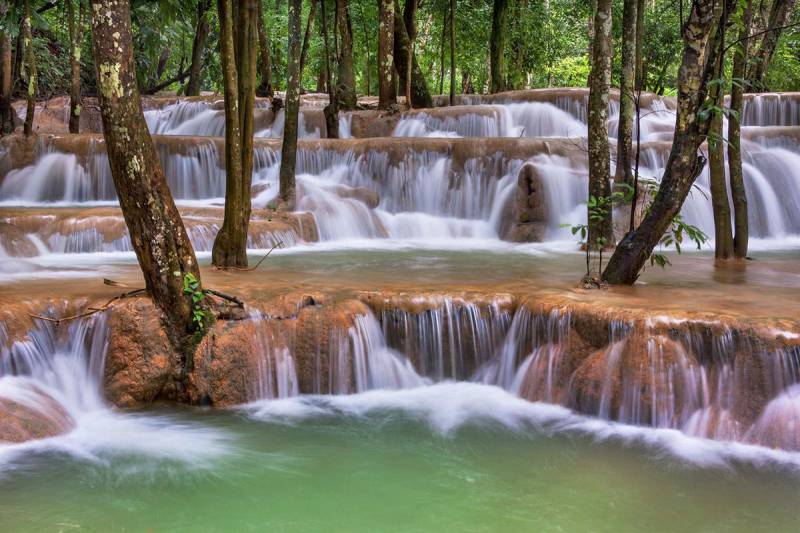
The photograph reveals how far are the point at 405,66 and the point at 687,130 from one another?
39.8ft

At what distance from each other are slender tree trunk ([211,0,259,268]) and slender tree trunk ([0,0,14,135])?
8.72 m

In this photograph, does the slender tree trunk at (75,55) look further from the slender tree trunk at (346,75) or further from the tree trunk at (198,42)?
the tree trunk at (198,42)

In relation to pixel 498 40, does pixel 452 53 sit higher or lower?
lower

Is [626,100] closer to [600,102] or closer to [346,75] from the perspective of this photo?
[600,102]

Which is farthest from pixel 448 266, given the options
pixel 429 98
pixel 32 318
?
pixel 429 98

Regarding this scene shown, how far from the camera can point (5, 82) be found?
53.9ft

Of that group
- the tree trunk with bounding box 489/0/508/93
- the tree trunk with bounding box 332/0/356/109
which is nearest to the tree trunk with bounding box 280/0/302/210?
the tree trunk with bounding box 332/0/356/109

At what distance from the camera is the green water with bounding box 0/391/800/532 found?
4.94m

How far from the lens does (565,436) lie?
625cm

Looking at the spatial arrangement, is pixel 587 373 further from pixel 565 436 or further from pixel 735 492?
pixel 735 492

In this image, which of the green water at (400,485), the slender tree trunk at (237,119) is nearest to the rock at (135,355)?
the green water at (400,485)

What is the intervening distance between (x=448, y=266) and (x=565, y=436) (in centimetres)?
414

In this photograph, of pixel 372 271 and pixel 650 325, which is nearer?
pixel 650 325

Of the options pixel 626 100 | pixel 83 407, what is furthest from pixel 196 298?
pixel 626 100
